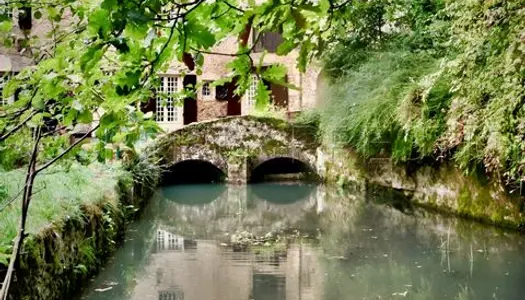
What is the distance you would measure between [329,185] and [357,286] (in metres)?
10.3

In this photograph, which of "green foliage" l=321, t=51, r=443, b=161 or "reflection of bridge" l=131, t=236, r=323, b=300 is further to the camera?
"green foliage" l=321, t=51, r=443, b=161

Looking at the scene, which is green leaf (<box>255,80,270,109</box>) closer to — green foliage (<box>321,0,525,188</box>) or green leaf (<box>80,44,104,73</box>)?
green leaf (<box>80,44,104,73</box>)

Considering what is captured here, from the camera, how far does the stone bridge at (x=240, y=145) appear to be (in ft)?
58.9

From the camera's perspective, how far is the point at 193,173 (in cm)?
2061

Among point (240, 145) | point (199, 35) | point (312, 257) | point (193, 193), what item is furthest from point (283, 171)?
point (199, 35)

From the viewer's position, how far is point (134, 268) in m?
7.31

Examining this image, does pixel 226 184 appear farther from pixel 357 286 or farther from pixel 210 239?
pixel 357 286

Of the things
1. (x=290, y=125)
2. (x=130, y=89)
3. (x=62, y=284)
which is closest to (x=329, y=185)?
(x=290, y=125)

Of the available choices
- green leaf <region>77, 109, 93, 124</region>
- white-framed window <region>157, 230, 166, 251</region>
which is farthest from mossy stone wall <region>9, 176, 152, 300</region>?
green leaf <region>77, 109, 93, 124</region>

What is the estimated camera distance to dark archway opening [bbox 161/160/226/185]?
18641mm

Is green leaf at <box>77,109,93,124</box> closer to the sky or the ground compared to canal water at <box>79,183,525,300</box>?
closer to the sky

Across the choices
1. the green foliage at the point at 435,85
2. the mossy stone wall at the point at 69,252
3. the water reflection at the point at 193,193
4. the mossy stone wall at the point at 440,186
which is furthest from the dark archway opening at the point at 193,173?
the mossy stone wall at the point at 69,252

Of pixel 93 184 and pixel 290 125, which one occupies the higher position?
pixel 290 125

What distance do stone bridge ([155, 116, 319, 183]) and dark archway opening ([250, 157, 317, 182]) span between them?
0.39 meters
